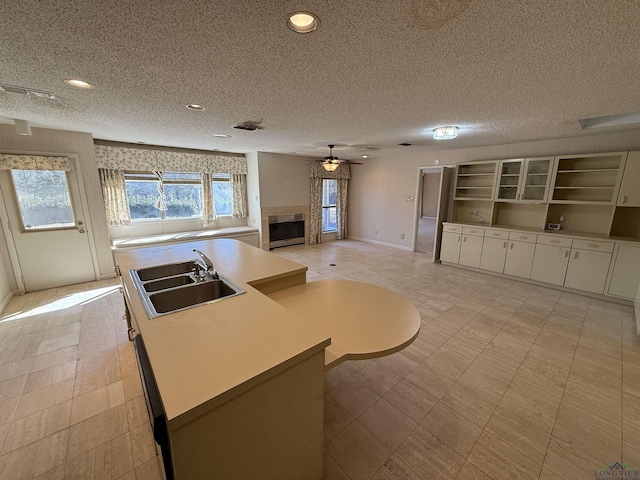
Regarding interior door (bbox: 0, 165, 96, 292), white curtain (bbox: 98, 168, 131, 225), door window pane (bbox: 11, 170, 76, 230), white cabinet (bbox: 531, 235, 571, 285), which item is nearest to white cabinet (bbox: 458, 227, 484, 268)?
white cabinet (bbox: 531, 235, 571, 285)

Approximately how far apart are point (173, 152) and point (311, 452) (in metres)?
5.51

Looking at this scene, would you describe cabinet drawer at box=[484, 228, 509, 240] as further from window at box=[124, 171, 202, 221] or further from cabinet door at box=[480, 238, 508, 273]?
window at box=[124, 171, 202, 221]

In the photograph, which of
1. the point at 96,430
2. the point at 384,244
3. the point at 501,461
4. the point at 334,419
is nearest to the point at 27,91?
the point at 96,430

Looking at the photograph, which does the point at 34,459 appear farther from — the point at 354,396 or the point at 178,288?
the point at 354,396

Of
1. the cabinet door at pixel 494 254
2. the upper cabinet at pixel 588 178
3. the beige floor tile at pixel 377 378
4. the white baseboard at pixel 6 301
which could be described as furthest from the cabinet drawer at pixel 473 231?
the white baseboard at pixel 6 301

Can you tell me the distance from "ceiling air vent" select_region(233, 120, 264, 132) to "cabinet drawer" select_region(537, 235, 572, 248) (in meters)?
4.55

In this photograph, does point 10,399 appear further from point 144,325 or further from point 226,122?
point 226,122

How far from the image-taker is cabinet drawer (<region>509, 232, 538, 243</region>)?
4059mm

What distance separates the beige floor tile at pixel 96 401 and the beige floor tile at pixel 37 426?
45 millimetres

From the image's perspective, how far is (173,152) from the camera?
5016 millimetres

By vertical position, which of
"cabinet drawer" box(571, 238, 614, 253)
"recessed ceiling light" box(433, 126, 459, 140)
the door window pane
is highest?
"recessed ceiling light" box(433, 126, 459, 140)

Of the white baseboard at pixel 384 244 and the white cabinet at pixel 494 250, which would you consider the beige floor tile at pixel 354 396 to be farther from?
the white baseboard at pixel 384 244

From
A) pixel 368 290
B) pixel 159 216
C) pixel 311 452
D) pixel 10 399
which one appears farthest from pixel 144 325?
pixel 159 216

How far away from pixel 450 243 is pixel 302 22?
15.9 feet
